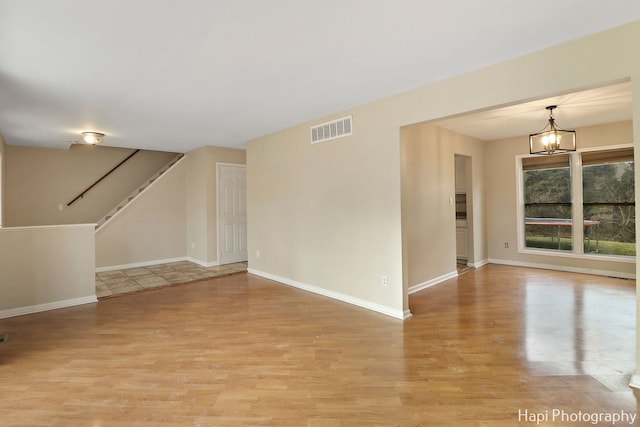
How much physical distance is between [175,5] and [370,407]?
8.81 ft

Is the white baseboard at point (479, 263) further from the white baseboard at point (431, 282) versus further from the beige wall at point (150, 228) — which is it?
the beige wall at point (150, 228)

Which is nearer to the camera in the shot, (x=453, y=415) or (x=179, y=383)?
(x=453, y=415)

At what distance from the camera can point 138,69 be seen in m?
2.64

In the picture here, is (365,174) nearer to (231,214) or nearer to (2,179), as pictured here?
(231,214)

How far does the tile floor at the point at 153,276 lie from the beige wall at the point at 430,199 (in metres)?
3.27

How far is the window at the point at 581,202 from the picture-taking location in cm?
497

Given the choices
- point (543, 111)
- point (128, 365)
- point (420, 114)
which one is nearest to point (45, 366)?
point (128, 365)

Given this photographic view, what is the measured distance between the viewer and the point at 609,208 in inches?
200

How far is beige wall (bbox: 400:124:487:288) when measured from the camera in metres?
4.31

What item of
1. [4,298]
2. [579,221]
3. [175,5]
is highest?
[175,5]

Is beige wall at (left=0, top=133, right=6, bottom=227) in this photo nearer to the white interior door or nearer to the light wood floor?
the light wood floor

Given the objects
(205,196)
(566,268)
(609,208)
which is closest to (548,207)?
(609,208)

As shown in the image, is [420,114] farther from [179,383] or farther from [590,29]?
[179,383]

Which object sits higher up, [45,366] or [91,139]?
[91,139]
